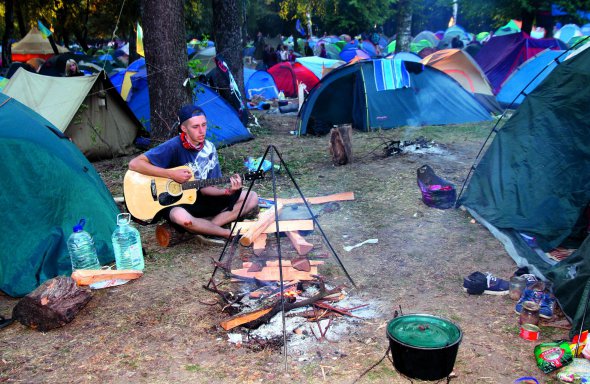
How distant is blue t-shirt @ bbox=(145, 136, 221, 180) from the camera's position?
4.94 metres

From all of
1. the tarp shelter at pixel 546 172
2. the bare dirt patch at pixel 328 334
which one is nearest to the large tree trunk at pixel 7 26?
the bare dirt patch at pixel 328 334

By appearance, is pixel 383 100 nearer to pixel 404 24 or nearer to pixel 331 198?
pixel 331 198

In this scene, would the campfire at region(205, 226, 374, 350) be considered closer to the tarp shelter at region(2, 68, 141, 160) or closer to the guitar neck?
the guitar neck

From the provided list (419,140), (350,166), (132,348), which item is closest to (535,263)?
(132,348)

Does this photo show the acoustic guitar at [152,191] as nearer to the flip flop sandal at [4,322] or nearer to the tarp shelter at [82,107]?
the flip flop sandal at [4,322]

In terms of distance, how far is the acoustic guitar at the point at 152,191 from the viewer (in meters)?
4.95

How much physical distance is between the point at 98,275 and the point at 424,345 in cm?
293

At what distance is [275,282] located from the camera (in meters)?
4.27

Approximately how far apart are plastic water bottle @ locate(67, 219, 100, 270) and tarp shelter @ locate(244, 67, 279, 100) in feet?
40.0

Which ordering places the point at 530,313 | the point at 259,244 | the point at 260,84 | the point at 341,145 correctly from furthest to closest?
the point at 260,84
the point at 341,145
the point at 259,244
the point at 530,313

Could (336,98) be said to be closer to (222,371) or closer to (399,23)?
(399,23)

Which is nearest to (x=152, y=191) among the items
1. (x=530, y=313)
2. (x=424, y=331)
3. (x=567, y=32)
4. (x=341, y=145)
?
(x=424, y=331)

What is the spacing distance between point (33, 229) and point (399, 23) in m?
14.5

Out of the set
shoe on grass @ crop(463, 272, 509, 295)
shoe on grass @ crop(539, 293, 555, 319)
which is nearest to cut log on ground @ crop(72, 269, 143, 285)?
shoe on grass @ crop(463, 272, 509, 295)
